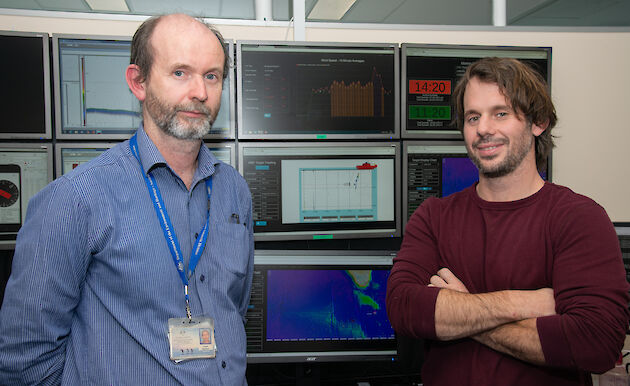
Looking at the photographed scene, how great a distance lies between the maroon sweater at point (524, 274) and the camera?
0.95 metres

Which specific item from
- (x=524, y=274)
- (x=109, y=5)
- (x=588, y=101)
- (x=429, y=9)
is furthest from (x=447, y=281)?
(x=109, y=5)

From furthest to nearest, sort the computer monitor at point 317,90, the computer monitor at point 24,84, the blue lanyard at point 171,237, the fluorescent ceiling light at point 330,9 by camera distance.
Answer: the fluorescent ceiling light at point 330,9 → the computer monitor at point 317,90 → the computer monitor at point 24,84 → the blue lanyard at point 171,237

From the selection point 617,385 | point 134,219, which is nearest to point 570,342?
point 617,385

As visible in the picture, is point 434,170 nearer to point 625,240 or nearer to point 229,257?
point 625,240

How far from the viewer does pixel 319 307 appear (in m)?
1.65

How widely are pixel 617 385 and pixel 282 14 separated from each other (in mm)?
6124

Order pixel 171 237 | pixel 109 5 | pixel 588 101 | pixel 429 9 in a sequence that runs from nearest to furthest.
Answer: pixel 171 237 → pixel 588 101 → pixel 109 5 → pixel 429 9

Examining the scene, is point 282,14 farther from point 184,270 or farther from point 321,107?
point 184,270

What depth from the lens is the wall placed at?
1.91m

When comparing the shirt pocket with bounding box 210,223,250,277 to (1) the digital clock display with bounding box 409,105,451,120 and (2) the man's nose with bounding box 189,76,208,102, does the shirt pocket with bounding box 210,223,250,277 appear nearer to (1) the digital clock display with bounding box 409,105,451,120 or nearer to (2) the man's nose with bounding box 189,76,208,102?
(2) the man's nose with bounding box 189,76,208,102

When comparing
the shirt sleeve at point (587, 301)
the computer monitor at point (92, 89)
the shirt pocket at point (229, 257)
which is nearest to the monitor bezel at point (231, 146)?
the computer monitor at point (92, 89)

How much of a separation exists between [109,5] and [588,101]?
5842 mm

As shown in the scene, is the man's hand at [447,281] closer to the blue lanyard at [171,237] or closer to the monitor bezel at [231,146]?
the blue lanyard at [171,237]

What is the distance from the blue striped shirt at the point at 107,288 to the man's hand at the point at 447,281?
53 centimetres
